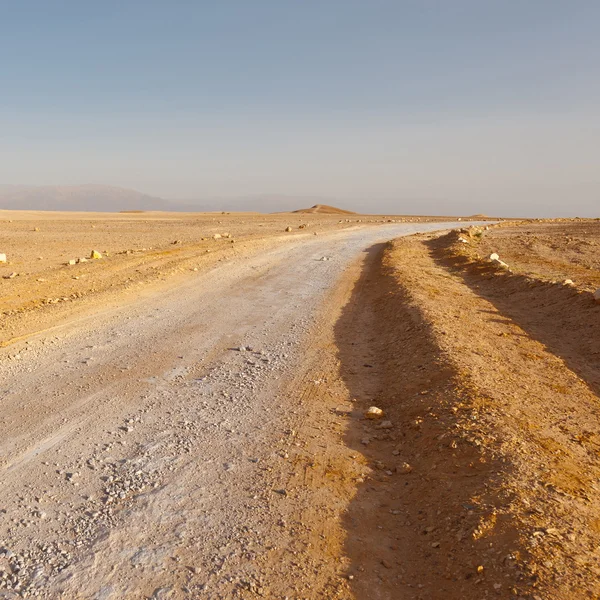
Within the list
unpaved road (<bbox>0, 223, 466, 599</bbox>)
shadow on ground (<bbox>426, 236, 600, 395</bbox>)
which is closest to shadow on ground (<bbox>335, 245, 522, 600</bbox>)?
unpaved road (<bbox>0, 223, 466, 599</bbox>)

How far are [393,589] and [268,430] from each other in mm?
2353

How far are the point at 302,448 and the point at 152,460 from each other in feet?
4.50

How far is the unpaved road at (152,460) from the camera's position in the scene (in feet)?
11.8

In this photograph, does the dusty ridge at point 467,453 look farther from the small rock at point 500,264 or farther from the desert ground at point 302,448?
the small rock at point 500,264

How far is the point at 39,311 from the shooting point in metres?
10.6

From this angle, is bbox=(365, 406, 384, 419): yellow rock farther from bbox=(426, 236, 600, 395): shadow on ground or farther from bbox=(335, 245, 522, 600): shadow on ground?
bbox=(426, 236, 600, 395): shadow on ground

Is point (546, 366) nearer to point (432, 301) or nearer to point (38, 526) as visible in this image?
point (432, 301)

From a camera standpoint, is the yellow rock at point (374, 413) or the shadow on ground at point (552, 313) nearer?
the yellow rock at point (374, 413)

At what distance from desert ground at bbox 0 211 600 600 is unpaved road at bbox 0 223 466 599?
20 millimetres

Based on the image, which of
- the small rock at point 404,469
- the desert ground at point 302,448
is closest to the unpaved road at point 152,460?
the desert ground at point 302,448

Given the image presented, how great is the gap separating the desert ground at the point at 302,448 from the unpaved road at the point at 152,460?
0.06ft

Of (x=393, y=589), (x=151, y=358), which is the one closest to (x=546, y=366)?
(x=393, y=589)

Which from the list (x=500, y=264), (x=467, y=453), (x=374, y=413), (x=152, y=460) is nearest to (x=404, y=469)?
(x=467, y=453)

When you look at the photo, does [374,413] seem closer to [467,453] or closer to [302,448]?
[302,448]
